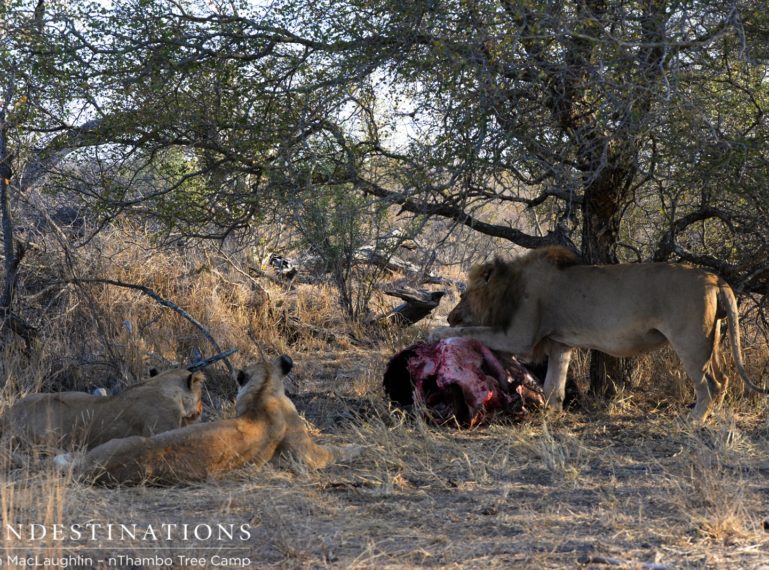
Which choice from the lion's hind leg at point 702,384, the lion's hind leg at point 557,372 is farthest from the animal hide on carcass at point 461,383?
the lion's hind leg at point 702,384

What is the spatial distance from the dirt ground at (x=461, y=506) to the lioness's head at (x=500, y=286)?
994mm

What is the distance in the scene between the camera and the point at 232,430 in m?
5.66

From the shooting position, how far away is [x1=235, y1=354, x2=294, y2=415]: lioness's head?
241 inches

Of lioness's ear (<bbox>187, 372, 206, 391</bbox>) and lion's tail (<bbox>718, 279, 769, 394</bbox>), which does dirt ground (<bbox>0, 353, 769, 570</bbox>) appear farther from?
lioness's ear (<bbox>187, 372, 206, 391</bbox>)

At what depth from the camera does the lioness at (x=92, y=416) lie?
6117mm

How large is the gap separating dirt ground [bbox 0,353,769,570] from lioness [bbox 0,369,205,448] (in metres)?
0.46

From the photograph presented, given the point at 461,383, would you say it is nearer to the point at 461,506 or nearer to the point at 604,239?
the point at 604,239

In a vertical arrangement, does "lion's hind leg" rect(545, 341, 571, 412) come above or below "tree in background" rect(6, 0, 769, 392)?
below

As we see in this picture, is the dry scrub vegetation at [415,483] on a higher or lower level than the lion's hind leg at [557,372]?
lower

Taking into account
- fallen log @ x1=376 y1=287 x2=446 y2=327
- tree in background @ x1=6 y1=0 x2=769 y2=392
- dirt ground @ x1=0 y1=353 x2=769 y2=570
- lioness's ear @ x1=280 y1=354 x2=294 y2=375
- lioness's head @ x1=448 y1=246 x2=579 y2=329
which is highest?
tree in background @ x1=6 y1=0 x2=769 y2=392

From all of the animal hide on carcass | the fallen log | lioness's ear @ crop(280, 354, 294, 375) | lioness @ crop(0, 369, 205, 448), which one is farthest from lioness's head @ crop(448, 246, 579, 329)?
the fallen log

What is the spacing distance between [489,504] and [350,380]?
14.3 feet

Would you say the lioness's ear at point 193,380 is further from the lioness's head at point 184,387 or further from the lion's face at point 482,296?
the lion's face at point 482,296

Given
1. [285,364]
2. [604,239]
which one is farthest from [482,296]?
[285,364]
